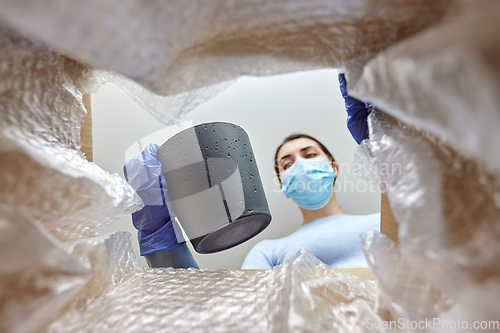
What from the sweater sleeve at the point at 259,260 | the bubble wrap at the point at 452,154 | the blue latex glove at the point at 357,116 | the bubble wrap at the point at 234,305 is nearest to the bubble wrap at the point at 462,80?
the bubble wrap at the point at 452,154

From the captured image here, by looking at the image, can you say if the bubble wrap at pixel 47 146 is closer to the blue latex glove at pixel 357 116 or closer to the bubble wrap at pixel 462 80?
the bubble wrap at pixel 462 80

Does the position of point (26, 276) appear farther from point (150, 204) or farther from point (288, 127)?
point (288, 127)

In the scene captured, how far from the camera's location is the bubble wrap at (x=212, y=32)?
0.13m

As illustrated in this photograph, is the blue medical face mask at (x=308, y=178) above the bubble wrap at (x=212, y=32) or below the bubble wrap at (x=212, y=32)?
below

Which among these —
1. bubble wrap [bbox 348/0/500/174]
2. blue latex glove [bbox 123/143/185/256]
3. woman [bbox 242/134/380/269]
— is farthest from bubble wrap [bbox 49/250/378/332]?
woman [bbox 242/134/380/269]

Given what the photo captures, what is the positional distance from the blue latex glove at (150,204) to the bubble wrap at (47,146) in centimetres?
29

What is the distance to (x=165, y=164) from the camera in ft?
1.48

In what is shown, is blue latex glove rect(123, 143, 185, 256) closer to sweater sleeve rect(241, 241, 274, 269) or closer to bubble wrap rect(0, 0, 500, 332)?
bubble wrap rect(0, 0, 500, 332)

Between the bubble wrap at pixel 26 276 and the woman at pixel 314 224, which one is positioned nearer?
the bubble wrap at pixel 26 276

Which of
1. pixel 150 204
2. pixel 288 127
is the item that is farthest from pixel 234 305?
pixel 288 127

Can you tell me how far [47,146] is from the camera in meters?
0.22

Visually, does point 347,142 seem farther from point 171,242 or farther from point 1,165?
point 1,165

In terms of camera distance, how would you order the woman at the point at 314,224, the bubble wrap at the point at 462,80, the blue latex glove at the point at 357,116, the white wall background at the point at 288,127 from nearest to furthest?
the bubble wrap at the point at 462,80, the blue latex glove at the point at 357,116, the woman at the point at 314,224, the white wall background at the point at 288,127

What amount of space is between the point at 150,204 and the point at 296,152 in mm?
710
